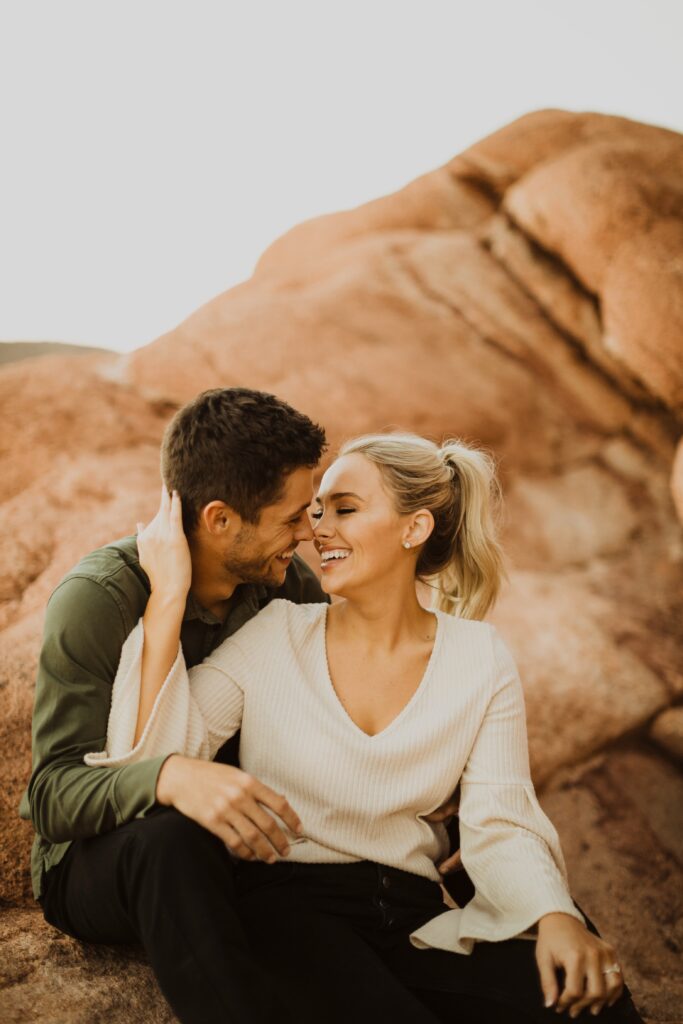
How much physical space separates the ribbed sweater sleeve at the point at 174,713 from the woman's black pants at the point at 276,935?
0.23m

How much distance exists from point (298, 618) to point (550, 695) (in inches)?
98.1

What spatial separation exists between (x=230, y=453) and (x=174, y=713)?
31.3 inches

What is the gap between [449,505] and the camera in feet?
9.25

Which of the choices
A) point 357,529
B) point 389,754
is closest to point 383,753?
point 389,754

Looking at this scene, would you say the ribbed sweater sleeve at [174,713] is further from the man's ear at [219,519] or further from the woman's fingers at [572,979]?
the woman's fingers at [572,979]

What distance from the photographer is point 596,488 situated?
594 centimetres

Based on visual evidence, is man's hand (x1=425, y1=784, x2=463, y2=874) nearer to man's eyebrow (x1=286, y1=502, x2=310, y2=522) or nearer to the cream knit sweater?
the cream knit sweater

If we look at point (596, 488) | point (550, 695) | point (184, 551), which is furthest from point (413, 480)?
point (596, 488)

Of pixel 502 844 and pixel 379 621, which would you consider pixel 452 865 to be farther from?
pixel 379 621

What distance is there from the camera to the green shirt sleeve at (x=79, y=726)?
6.49ft

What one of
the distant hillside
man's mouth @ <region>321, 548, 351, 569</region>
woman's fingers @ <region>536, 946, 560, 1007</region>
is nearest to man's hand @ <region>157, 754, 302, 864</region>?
woman's fingers @ <region>536, 946, 560, 1007</region>

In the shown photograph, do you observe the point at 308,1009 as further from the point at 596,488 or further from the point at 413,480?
the point at 596,488

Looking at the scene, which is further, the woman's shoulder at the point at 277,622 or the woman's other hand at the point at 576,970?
the woman's shoulder at the point at 277,622

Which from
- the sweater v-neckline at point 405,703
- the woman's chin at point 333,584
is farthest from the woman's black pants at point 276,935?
the woman's chin at point 333,584
